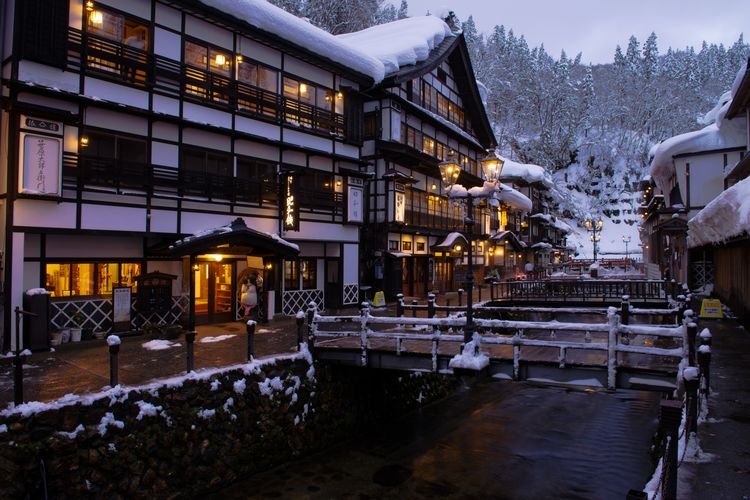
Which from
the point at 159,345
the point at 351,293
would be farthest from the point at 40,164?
the point at 351,293

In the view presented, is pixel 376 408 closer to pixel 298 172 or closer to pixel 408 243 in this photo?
pixel 298 172

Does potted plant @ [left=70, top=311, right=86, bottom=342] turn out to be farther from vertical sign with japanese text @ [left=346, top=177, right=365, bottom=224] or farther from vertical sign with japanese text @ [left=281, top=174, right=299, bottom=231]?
vertical sign with japanese text @ [left=346, top=177, right=365, bottom=224]

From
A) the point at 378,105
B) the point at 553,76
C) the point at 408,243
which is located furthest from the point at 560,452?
the point at 553,76

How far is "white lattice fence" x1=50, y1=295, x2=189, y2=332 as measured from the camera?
606 inches

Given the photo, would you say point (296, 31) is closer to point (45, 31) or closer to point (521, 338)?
point (45, 31)

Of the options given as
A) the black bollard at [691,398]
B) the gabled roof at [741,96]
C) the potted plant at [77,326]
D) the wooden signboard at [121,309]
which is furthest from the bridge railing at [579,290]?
the potted plant at [77,326]


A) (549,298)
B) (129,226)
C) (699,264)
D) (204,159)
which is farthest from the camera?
(699,264)

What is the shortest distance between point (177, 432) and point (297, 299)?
13.0 metres

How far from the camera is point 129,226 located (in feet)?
54.9

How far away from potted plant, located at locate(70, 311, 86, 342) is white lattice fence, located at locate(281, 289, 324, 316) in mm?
8790

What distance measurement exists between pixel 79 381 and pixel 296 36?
17.6m

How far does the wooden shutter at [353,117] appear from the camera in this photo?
25688mm

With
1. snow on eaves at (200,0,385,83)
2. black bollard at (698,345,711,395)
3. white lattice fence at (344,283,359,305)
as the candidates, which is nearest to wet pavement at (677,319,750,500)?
black bollard at (698,345,711,395)

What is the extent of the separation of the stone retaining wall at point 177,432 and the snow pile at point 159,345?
4.20 metres
